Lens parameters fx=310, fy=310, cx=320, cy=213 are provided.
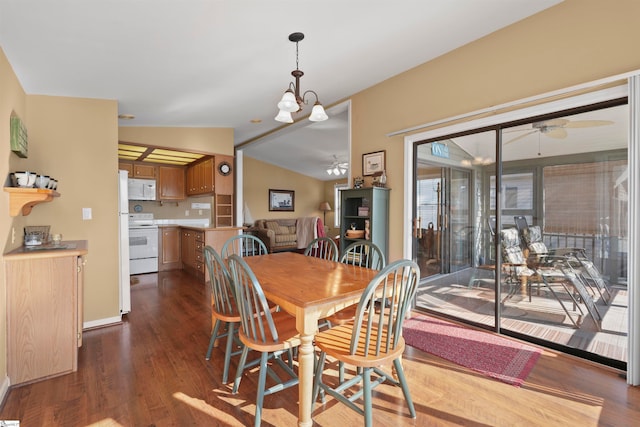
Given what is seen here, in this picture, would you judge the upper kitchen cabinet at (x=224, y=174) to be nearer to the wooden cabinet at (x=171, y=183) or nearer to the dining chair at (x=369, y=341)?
the wooden cabinet at (x=171, y=183)

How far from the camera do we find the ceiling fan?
7.82 ft

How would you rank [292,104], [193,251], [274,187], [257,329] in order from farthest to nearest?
[274,187]
[193,251]
[292,104]
[257,329]

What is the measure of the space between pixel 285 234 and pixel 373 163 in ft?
14.9

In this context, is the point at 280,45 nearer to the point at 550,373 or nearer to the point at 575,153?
the point at 575,153

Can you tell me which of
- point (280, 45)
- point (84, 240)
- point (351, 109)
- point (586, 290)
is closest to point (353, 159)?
point (351, 109)

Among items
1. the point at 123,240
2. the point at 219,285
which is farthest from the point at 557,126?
the point at 123,240

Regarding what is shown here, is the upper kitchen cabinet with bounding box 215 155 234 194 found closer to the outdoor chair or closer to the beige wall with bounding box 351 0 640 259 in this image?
the beige wall with bounding box 351 0 640 259

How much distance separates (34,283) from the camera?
7.06ft

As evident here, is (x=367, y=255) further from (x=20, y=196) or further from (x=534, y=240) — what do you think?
(x=20, y=196)

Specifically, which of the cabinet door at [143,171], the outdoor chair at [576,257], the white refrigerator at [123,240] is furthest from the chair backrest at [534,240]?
the cabinet door at [143,171]

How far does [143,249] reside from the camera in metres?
5.45

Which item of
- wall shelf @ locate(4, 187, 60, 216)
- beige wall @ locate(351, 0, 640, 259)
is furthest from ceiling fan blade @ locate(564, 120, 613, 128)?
wall shelf @ locate(4, 187, 60, 216)

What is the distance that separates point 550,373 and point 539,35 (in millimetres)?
2566

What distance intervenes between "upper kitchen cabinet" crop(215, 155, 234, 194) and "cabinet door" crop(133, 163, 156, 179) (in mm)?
1627
